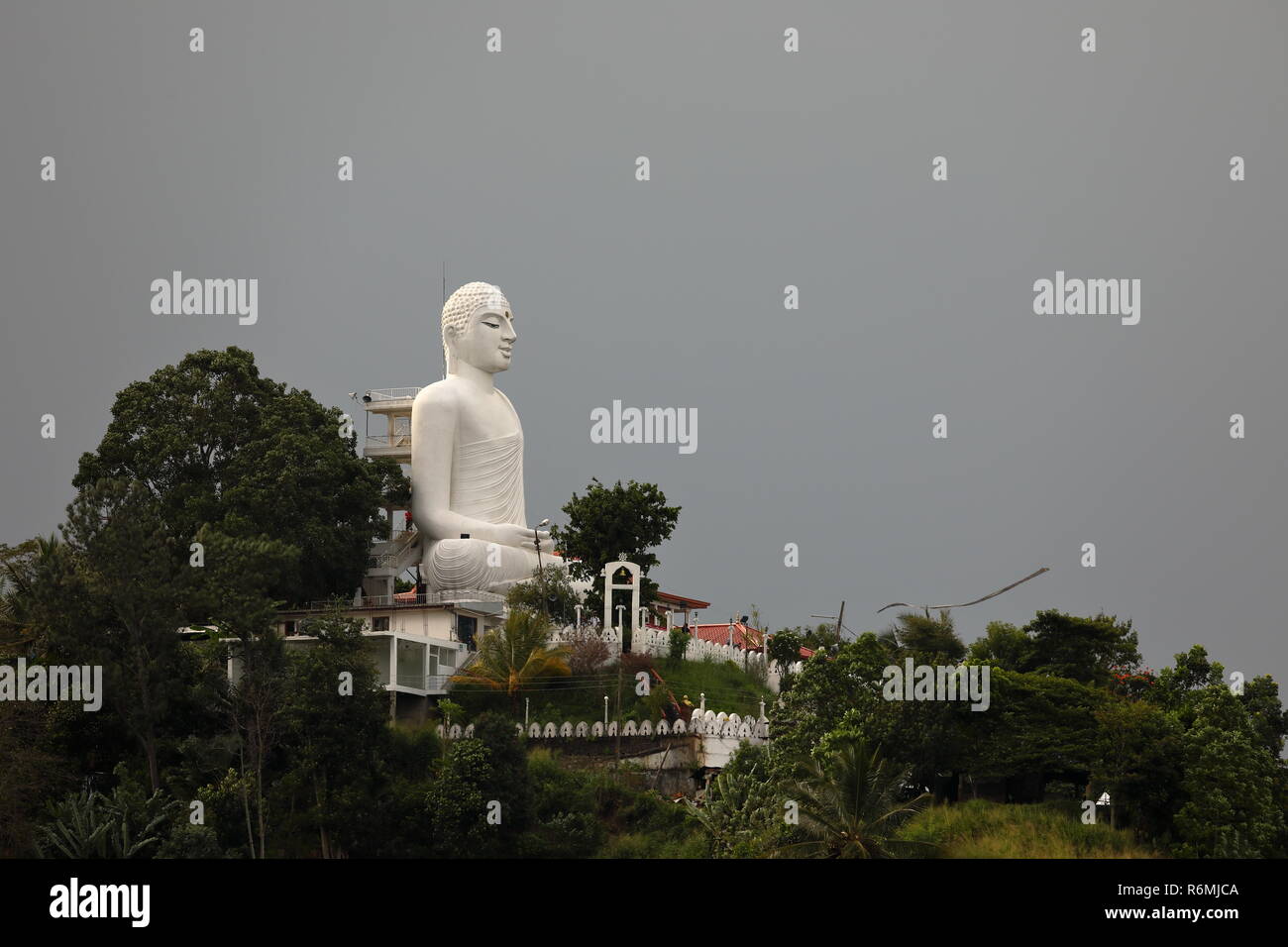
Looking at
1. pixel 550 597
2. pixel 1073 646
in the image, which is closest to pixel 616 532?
pixel 550 597

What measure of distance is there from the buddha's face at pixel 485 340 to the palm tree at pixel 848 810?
18733 millimetres

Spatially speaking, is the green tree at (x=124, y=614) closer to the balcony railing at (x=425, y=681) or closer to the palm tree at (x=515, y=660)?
the balcony railing at (x=425, y=681)

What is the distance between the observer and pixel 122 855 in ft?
111

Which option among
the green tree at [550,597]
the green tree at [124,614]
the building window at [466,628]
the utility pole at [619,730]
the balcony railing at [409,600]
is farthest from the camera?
the green tree at [550,597]

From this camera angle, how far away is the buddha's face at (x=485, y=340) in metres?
48.9

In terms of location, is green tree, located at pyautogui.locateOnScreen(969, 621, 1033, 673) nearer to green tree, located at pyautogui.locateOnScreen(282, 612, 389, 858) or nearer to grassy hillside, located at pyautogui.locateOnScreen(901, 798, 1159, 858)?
grassy hillside, located at pyautogui.locateOnScreen(901, 798, 1159, 858)

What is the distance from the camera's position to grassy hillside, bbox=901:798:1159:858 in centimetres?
3325

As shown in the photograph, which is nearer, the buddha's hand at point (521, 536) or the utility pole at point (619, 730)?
the utility pole at point (619, 730)

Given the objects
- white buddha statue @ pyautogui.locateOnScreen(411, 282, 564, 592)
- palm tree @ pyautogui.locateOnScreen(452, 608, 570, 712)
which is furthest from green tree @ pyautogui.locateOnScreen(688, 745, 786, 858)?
white buddha statue @ pyautogui.locateOnScreen(411, 282, 564, 592)

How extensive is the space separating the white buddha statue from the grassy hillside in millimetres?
14666

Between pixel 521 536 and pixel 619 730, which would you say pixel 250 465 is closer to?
pixel 521 536

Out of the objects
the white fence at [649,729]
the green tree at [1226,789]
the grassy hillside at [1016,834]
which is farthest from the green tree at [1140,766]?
the white fence at [649,729]
